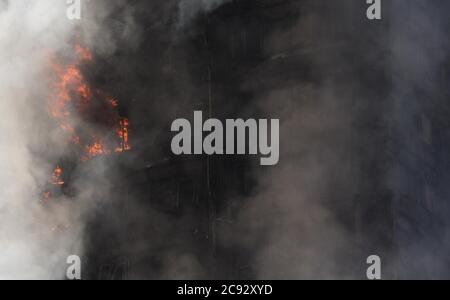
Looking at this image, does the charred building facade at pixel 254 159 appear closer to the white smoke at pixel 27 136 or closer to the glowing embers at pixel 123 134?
the glowing embers at pixel 123 134

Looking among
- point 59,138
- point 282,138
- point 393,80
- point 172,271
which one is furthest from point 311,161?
point 59,138

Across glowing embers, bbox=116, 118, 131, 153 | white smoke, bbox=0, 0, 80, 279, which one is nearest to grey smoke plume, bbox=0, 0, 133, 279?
white smoke, bbox=0, 0, 80, 279

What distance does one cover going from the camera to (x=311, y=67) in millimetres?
23469

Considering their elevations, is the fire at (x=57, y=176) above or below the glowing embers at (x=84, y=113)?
below

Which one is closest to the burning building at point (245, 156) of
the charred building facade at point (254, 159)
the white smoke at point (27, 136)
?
the charred building facade at point (254, 159)

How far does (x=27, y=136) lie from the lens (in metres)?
23.2

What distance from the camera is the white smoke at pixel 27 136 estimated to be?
22516mm

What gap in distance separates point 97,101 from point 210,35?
127 inches

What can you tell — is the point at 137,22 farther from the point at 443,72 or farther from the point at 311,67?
the point at 443,72

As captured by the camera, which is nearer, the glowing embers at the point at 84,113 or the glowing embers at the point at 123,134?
the glowing embers at the point at 84,113

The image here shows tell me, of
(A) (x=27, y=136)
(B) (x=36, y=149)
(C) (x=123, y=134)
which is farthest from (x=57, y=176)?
(C) (x=123, y=134)

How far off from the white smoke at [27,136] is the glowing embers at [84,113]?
43 centimetres

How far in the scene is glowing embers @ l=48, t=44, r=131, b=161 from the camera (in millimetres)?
23531

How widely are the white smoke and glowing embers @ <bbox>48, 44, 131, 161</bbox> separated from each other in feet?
1.40
